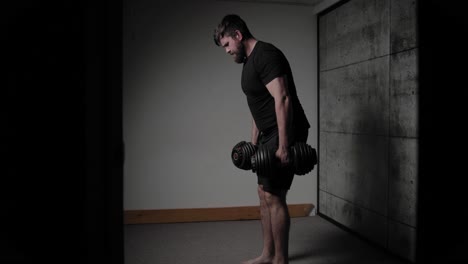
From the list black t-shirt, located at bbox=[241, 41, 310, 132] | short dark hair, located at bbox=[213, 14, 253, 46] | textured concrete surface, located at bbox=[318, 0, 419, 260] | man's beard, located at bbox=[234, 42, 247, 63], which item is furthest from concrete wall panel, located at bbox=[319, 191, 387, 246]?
short dark hair, located at bbox=[213, 14, 253, 46]

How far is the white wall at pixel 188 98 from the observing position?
3479 mm

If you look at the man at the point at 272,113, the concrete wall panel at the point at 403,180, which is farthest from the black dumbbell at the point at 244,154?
the concrete wall panel at the point at 403,180

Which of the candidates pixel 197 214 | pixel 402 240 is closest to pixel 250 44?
pixel 402 240

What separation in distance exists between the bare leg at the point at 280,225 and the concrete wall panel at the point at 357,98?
1.00 m

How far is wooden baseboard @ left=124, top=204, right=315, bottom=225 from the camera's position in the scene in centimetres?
Result: 348

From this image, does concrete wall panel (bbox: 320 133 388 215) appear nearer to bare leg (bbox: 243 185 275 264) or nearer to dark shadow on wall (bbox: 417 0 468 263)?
bare leg (bbox: 243 185 275 264)

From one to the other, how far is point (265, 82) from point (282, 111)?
0.62 ft

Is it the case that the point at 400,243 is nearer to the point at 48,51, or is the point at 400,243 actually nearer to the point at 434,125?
the point at 434,125

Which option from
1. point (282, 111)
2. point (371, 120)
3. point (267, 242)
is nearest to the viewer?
point (282, 111)

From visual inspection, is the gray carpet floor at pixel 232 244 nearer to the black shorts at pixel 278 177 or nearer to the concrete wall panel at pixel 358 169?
the concrete wall panel at pixel 358 169

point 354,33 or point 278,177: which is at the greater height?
point 354,33

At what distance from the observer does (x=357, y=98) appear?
119 inches

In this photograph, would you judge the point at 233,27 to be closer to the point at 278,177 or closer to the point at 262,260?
the point at 278,177

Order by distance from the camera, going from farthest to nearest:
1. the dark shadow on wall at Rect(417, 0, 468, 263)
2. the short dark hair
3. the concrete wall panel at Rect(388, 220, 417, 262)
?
the concrete wall panel at Rect(388, 220, 417, 262), the short dark hair, the dark shadow on wall at Rect(417, 0, 468, 263)
